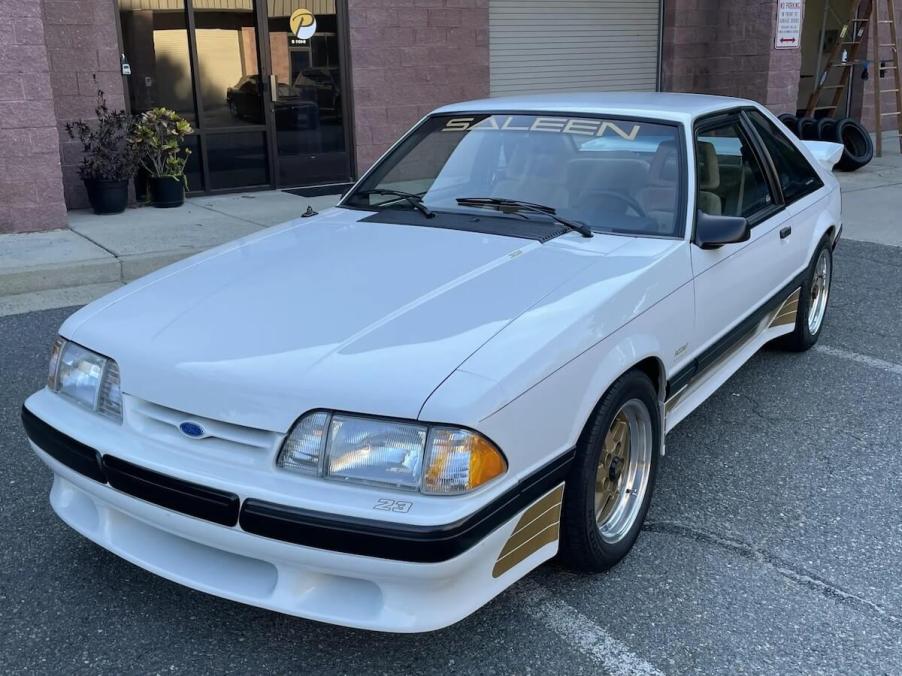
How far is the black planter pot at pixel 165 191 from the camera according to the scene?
9039 mm

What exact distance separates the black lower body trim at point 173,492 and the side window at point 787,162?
325 cm

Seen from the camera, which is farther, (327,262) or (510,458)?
(327,262)

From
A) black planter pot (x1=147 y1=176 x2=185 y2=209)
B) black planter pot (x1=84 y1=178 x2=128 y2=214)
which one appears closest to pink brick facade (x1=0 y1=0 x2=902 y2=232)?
black planter pot (x1=84 y1=178 x2=128 y2=214)

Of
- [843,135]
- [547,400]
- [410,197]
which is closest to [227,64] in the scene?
[410,197]

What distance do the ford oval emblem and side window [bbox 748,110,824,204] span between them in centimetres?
318

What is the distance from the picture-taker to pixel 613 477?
309 cm

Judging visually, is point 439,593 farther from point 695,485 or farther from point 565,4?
point 565,4

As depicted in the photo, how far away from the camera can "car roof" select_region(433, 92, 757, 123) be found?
3893 millimetres

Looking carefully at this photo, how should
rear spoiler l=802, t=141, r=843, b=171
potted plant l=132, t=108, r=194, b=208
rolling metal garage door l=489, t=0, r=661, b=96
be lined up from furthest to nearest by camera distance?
rolling metal garage door l=489, t=0, r=661, b=96
potted plant l=132, t=108, r=194, b=208
rear spoiler l=802, t=141, r=843, b=171

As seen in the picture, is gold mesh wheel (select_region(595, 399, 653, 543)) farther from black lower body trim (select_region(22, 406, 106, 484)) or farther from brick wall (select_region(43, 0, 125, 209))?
brick wall (select_region(43, 0, 125, 209))

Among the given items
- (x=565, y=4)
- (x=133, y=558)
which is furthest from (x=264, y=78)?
(x=133, y=558)

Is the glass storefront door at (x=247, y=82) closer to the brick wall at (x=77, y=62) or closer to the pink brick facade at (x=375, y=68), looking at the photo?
the pink brick facade at (x=375, y=68)

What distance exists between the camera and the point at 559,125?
3926 mm

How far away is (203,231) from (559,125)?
4.89m
